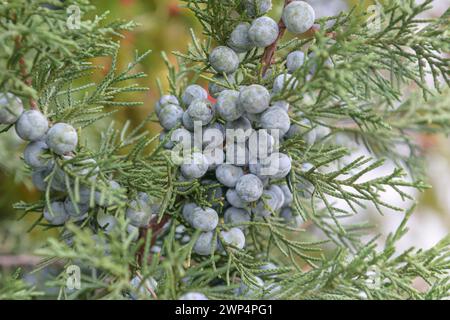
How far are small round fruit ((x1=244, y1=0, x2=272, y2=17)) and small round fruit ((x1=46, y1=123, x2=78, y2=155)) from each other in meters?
0.27

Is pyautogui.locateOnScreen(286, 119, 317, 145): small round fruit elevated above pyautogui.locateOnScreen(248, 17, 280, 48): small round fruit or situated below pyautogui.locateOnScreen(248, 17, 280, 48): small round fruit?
below

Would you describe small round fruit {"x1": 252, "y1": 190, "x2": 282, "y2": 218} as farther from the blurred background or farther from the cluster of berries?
the blurred background

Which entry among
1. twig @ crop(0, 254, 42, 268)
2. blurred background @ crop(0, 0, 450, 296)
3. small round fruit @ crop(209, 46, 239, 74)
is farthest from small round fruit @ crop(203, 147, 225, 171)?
twig @ crop(0, 254, 42, 268)

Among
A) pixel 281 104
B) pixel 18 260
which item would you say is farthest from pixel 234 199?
pixel 18 260

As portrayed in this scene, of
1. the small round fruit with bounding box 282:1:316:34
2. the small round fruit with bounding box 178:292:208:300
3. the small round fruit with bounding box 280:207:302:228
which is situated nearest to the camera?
the small round fruit with bounding box 178:292:208:300

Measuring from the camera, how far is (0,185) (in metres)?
1.27

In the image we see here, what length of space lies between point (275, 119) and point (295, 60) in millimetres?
90

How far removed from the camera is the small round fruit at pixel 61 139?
0.61 meters

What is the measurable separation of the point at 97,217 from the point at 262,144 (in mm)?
224

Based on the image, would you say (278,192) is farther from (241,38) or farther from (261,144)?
(241,38)

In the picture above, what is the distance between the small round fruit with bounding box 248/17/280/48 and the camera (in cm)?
66

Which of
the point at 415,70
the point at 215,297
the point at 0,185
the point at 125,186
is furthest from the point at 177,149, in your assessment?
the point at 0,185

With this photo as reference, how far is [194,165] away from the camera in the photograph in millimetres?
638
